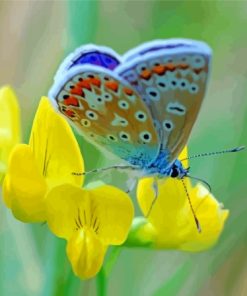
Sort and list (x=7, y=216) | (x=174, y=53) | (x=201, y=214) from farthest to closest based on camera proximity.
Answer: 1. (x=7, y=216)
2. (x=201, y=214)
3. (x=174, y=53)

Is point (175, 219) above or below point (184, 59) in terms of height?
below

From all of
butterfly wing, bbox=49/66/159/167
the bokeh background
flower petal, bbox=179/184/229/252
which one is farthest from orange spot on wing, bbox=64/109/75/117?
the bokeh background

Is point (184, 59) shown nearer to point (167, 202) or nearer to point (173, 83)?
point (173, 83)

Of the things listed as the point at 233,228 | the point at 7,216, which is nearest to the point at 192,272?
the point at 233,228

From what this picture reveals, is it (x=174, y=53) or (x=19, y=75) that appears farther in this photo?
(x=19, y=75)

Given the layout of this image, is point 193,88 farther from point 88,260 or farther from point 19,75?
point 19,75

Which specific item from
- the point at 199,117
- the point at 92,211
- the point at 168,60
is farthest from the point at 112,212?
the point at 199,117

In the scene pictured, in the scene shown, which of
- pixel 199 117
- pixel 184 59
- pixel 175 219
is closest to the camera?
pixel 184 59

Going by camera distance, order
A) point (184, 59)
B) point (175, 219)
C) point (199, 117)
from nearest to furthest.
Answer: point (184, 59), point (175, 219), point (199, 117)
